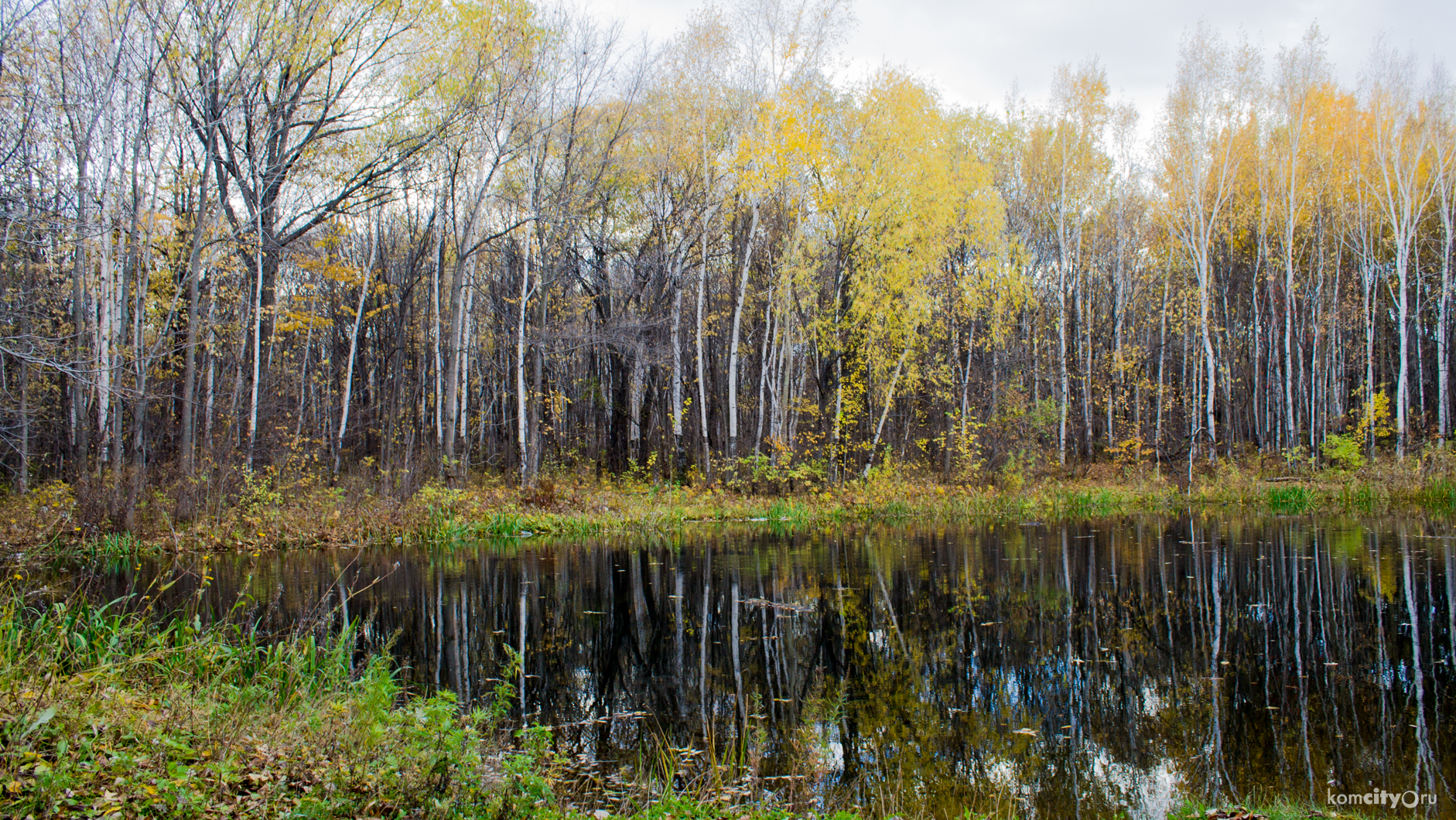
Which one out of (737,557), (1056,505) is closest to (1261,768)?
(737,557)

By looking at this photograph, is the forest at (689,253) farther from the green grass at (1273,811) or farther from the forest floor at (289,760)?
the green grass at (1273,811)

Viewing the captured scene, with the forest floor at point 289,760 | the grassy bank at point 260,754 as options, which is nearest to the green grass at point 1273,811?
the forest floor at point 289,760

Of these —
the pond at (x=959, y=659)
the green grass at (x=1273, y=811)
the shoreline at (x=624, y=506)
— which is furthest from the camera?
the shoreline at (x=624, y=506)

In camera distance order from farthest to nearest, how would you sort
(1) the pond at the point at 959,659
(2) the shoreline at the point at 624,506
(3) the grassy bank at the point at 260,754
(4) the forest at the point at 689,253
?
(4) the forest at the point at 689,253, (2) the shoreline at the point at 624,506, (1) the pond at the point at 959,659, (3) the grassy bank at the point at 260,754

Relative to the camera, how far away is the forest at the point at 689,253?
1383 cm

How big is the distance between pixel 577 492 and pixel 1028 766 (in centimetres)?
1472

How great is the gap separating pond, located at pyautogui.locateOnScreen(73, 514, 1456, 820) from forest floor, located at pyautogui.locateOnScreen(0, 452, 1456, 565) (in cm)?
149

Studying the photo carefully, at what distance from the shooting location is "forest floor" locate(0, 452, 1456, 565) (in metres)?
12.4

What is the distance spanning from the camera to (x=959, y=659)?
6.29 m

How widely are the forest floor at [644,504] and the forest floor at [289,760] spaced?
757cm

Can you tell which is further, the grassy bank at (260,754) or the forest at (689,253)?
the forest at (689,253)

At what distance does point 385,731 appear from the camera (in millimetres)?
3871

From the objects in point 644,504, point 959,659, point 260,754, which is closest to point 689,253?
point 644,504

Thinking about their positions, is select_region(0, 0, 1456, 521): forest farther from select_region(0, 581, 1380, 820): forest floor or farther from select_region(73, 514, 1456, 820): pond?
select_region(0, 581, 1380, 820): forest floor
